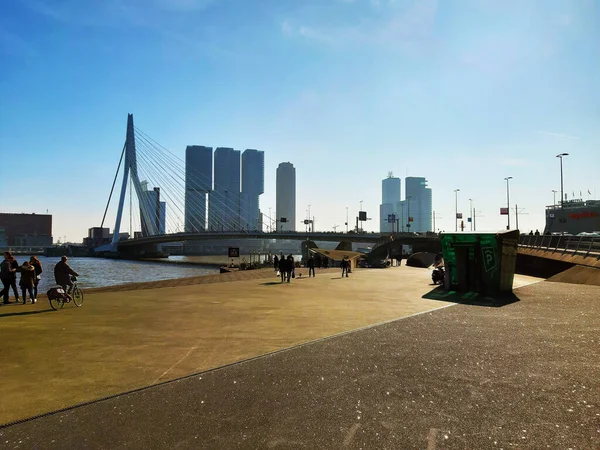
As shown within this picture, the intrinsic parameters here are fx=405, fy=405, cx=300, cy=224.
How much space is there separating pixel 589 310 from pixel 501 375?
8.39 metres

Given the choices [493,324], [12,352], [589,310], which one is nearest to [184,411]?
[12,352]

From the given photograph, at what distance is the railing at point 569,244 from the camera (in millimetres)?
23281

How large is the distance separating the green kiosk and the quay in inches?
183

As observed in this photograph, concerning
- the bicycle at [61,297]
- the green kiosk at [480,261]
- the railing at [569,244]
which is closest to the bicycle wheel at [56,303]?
the bicycle at [61,297]

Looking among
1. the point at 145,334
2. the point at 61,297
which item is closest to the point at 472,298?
the point at 145,334

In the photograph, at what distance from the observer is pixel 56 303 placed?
13.5m

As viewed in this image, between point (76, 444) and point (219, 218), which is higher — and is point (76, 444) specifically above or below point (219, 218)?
below

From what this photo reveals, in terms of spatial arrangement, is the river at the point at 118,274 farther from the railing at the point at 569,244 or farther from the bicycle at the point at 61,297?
the railing at the point at 569,244

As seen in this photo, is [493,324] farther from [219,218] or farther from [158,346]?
[219,218]

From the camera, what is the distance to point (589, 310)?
1270 centimetres

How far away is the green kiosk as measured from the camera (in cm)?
1706

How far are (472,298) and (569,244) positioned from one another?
1463 centimetres

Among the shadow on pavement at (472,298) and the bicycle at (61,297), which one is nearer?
the bicycle at (61,297)

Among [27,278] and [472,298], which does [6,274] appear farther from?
[472,298]
